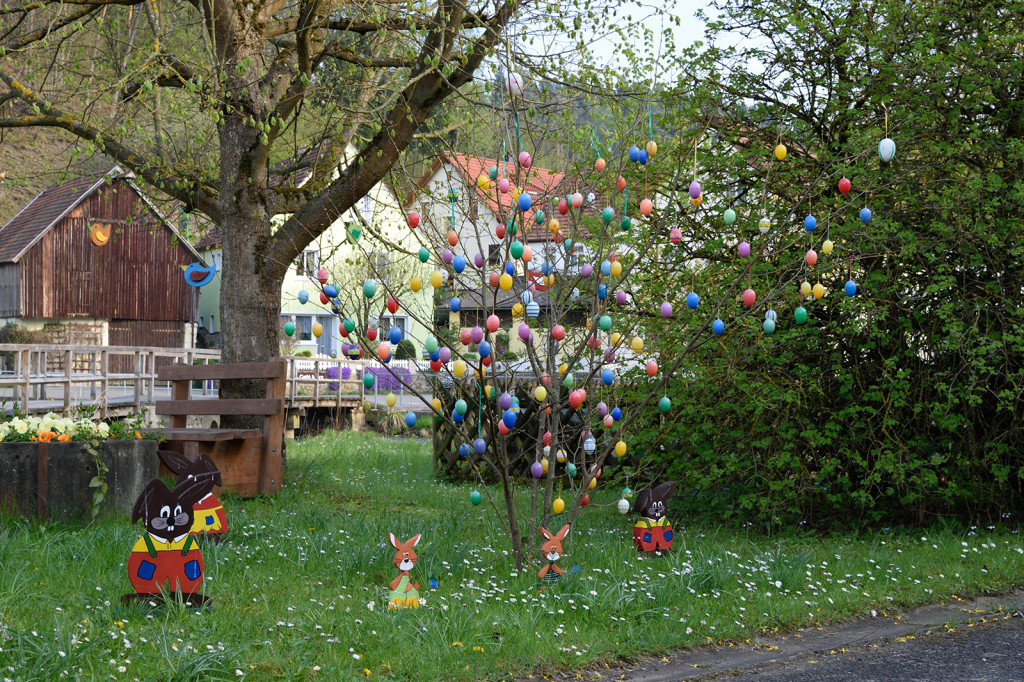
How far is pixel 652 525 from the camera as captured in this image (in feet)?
23.0

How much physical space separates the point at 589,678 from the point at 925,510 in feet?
16.8

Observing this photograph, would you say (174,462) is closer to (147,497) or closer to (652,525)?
(147,497)

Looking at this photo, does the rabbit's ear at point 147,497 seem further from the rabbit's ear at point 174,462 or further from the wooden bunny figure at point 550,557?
the wooden bunny figure at point 550,557

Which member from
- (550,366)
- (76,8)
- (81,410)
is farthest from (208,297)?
(550,366)

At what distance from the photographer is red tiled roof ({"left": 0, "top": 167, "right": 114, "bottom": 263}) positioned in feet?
119

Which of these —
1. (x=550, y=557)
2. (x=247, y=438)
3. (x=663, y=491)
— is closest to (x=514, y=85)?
(x=550, y=557)

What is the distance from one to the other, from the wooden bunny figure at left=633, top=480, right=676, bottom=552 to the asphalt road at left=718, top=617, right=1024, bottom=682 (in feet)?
6.41

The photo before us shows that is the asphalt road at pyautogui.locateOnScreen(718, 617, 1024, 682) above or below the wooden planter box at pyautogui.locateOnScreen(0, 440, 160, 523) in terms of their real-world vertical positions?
below

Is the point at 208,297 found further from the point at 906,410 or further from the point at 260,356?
the point at 906,410

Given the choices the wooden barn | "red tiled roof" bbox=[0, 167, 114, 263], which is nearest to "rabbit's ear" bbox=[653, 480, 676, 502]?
the wooden barn

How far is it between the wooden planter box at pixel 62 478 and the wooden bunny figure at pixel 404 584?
3.16 meters

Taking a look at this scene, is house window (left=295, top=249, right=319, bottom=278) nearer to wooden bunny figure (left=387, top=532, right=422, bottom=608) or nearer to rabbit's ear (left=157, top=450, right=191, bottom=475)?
rabbit's ear (left=157, top=450, right=191, bottom=475)

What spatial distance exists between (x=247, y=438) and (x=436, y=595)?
4.45m

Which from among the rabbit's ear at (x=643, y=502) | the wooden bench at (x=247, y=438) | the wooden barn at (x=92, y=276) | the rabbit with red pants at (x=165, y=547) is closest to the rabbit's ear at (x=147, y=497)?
the rabbit with red pants at (x=165, y=547)
